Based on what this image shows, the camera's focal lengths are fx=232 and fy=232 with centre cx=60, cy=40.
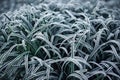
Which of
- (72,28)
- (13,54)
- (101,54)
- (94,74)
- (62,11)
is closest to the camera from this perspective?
(94,74)

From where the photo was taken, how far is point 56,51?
9.32 ft

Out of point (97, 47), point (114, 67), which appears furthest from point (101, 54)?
point (114, 67)

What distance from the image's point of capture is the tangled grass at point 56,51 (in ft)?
8.93

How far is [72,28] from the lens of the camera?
335 centimetres

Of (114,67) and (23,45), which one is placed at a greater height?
(23,45)

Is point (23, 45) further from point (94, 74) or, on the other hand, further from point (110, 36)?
point (110, 36)

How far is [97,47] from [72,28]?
1.81ft

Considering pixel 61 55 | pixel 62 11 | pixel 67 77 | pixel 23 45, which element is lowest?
pixel 67 77

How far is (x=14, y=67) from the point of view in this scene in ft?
9.15

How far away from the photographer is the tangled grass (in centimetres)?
272

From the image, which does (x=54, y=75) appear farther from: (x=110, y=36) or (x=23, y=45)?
(x=110, y=36)

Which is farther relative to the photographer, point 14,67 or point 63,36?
point 63,36

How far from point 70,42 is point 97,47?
1.24ft

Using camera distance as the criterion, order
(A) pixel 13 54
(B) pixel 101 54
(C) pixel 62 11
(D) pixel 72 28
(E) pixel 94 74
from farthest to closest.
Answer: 1. (C) pixel 62 11
2. (D) pixel 72 28
3. (B) pixel 101 54
4. (A) pixel 13 54
5. (E) pixel 94 74
